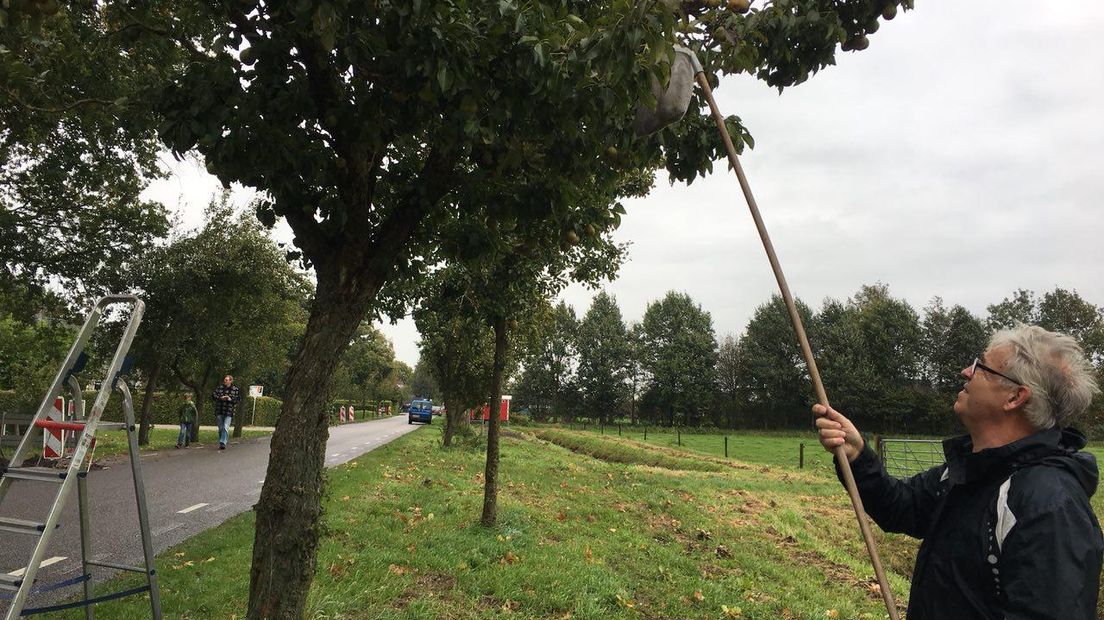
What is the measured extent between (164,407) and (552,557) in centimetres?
3259

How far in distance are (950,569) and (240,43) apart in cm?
422

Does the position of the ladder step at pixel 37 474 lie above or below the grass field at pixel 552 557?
above

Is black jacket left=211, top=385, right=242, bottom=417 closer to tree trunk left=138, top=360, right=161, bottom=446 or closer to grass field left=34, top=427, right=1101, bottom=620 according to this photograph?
tree trunk left=138, top=360, right=161, bottom=446

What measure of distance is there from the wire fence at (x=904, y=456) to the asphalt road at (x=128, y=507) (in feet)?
46.2

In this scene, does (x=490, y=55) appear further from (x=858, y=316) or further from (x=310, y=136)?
(x=858, y=316)

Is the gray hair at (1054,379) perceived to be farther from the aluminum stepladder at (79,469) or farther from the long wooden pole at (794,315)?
the aluminum stepladder at (79,469)

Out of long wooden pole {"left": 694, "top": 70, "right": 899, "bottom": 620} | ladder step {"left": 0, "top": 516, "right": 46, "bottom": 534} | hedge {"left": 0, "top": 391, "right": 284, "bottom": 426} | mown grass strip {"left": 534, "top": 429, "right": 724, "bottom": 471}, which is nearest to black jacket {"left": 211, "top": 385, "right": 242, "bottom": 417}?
hedge {"left": 0, "top": 391, "right": 284, "bottom": 426}

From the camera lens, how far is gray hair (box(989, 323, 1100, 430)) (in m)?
2.11

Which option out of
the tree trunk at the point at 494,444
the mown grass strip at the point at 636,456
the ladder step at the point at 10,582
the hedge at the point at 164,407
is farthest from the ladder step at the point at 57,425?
the mown grass strip at the point at 636,456

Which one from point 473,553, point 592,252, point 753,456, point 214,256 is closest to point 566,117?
point 473,553

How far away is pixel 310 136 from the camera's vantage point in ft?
13.2

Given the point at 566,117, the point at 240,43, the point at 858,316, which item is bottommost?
the point at 566,117

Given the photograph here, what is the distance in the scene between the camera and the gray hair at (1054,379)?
211cm

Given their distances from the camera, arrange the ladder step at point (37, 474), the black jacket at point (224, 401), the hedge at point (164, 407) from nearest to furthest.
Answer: the ladder step at point (37, 474) < the black jacket at point (224, 401) < the hedge at point (164, 407)
